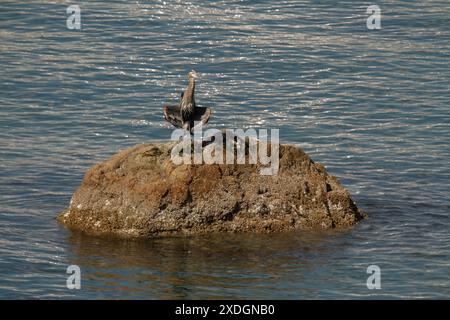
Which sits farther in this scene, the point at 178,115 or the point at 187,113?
the point at 178,115

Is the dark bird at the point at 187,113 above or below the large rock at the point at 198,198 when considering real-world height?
above

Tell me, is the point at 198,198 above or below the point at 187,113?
below

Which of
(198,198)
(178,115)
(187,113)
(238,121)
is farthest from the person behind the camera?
(238,121)

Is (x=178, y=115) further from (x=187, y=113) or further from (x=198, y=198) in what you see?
(x=198, y=198)

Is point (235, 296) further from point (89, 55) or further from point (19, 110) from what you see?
point (89, 55)

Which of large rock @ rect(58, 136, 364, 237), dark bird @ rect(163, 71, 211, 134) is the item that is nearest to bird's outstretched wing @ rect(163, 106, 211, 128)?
dark bird @ rect(163, 71, 211, 134)

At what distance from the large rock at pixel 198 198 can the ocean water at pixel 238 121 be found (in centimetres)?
35

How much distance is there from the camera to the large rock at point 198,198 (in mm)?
20297

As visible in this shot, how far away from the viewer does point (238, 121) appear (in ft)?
92.3

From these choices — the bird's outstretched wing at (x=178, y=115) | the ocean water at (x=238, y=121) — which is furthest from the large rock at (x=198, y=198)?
the bird's outstretched wing at (x=178, y=115)

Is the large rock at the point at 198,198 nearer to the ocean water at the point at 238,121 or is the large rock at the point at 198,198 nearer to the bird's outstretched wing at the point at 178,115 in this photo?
the ocean water at the point at 238,121

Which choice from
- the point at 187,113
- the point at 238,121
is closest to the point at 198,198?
the point at 187,113

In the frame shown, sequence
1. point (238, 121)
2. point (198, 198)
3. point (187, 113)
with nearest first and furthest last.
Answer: point (198, 198), point (187, 113), point (238, 121)

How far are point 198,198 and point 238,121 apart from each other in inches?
315
